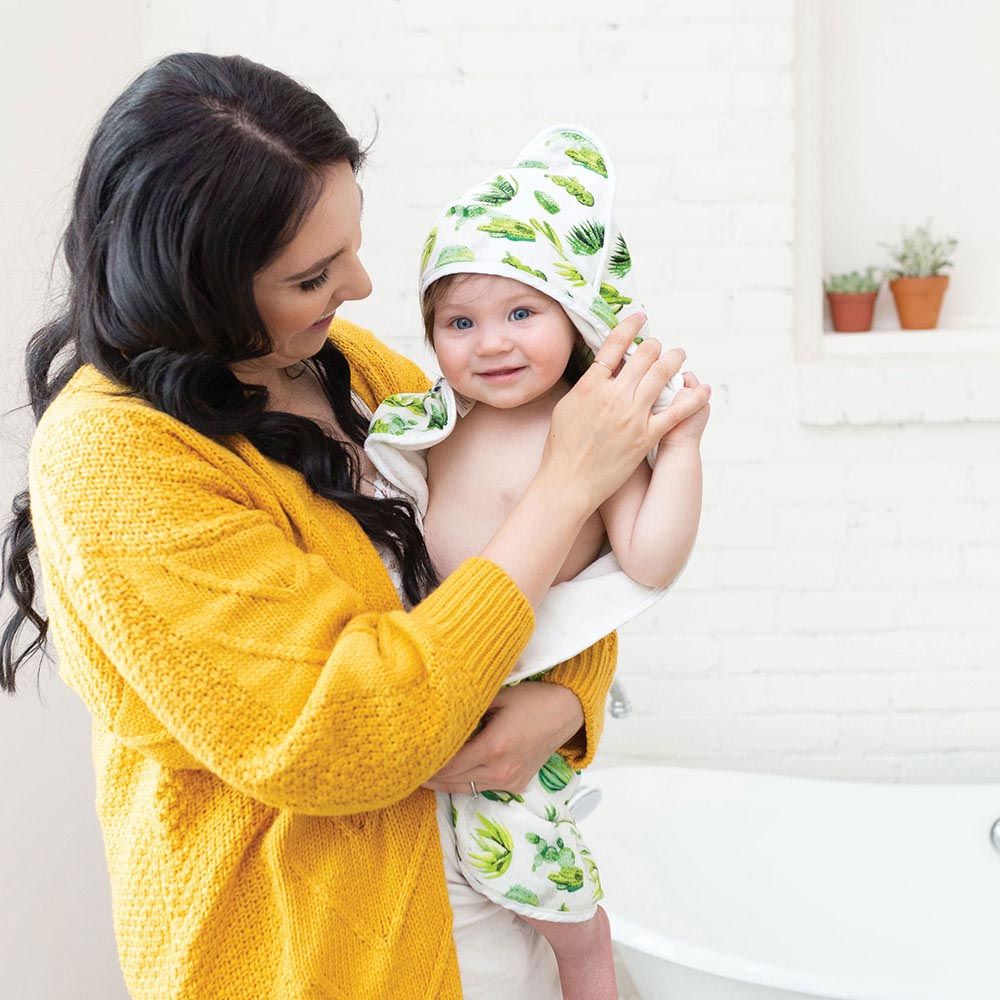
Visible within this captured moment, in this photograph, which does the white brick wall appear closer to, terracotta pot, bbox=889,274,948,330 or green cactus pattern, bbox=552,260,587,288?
terracotta pot, bbox=889,274,948,330

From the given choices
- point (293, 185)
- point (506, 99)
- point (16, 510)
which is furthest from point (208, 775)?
point (506, 99)

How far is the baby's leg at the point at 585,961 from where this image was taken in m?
1.23

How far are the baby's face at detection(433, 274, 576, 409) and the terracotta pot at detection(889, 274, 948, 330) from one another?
165 cm

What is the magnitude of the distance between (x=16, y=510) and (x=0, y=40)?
3.04ft

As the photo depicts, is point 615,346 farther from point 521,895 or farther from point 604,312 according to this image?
Result: point 521,895

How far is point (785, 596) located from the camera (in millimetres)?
2568

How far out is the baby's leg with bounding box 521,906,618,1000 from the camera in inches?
48.4

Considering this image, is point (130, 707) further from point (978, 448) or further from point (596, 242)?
point (978, 448)

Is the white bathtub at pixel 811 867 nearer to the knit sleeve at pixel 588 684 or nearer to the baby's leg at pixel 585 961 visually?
the baby's leg at pixel 585 961

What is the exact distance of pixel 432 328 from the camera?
123cm

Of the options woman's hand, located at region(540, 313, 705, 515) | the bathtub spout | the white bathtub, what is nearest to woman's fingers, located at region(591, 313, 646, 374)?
woman's hand, located at region(540, 313, 705, 515)

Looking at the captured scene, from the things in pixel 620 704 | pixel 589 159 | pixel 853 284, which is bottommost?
pixel 620 704

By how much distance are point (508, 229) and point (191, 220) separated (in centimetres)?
33

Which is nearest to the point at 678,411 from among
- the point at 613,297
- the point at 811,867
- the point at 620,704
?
the point at 613,297
